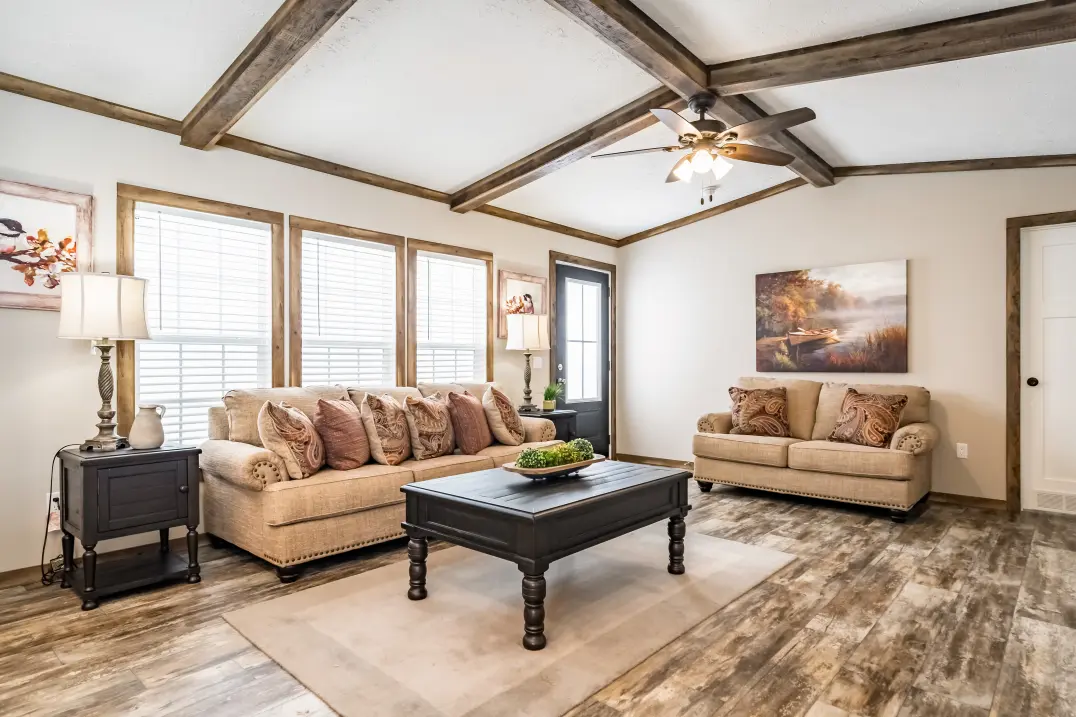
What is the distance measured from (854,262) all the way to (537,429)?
3.21m

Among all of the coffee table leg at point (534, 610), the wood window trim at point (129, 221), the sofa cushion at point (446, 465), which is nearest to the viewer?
the coffee table leg at point (534, 610)

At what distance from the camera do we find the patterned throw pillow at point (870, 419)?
4.63 m

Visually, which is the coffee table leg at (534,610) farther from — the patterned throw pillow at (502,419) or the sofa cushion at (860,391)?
the sofa cushion at (860,391)

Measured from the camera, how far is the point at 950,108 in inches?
151

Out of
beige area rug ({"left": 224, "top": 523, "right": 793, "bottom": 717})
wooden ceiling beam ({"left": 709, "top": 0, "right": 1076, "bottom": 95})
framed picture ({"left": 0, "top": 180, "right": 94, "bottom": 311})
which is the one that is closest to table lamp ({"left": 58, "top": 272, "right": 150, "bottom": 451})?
framed picture ({"left": 0, "top": 180, "right": 94, "bottom": 311})

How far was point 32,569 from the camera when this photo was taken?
10.6 ft

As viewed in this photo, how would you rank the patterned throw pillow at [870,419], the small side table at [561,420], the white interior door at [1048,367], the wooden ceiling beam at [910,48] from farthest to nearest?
the small side table at [561,420]
the patterned throw pillow at [870,419]
the white interior door at [1048,367]
the wooden ceiling beam at [910,48]

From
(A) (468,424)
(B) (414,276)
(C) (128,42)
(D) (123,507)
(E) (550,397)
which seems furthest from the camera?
(E) (550,397)

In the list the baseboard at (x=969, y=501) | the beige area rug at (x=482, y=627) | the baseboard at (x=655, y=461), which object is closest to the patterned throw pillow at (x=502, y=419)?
the beige area rug at (x=482, y=627)

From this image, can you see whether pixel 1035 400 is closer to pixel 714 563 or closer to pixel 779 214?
pixel 779 214

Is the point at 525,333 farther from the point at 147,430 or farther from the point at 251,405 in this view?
the point at 147,430

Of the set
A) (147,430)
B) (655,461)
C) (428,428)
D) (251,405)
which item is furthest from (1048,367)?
(147,430)

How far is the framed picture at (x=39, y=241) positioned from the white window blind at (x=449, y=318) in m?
2.28

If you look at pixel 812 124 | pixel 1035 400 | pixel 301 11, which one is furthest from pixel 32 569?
pixel 1035 400
